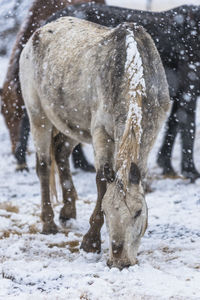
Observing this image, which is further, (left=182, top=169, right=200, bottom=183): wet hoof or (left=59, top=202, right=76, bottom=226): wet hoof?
(left=182, top=169, right=200, bottom=183): wet hoof

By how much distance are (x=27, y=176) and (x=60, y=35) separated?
3292 mm

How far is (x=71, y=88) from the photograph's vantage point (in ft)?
14.6

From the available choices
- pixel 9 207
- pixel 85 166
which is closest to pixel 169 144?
pixel 85 166

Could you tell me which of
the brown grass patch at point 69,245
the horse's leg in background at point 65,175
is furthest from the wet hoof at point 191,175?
the brown grass patch at point 69,245

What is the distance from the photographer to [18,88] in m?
8.03

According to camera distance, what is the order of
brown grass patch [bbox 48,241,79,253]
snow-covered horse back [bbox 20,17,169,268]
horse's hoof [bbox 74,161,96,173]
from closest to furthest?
snow-covered horse back [bbox 20,17,169,268]
brown grass patch [bbox 48,241,79,253]
horse's hoof [bbox 74,161,96,173]

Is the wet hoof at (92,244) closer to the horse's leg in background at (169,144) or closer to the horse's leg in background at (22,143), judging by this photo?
the horse's leg in background at (169,144)

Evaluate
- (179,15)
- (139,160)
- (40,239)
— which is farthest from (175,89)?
(139,160)

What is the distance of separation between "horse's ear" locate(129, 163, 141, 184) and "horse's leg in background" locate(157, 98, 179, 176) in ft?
13.0

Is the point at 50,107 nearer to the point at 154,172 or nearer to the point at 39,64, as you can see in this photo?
the point at 39,64

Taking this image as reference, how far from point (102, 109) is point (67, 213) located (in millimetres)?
1739

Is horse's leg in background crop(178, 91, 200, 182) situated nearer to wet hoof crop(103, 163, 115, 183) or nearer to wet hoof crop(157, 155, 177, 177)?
wet hoof crop(157, 155, 177, 177)

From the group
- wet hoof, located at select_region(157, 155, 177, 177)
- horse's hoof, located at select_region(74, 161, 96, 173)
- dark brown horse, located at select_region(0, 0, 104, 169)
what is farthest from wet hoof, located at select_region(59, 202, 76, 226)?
dark brown horse, located at select_region(0, 0, 104, 169)

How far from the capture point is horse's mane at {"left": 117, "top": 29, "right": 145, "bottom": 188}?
3.38 m
